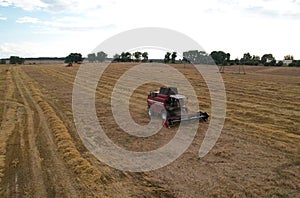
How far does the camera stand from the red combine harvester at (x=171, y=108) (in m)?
15.0

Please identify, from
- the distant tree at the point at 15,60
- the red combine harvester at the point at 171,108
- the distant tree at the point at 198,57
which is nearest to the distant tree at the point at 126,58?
the distant tree at the point at 198,57

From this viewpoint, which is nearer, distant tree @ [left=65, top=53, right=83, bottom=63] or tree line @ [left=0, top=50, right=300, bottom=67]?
tree line @ [left=0, top=50, right=300, bottom=67]

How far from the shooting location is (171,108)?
50.9 feet

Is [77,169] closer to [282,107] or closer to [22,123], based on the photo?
[22,123]

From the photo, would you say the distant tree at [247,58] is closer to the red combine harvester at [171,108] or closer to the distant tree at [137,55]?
the distant tree at [137,55]

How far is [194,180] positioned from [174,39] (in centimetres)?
1226

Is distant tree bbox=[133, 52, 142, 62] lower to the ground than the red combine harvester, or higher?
higher

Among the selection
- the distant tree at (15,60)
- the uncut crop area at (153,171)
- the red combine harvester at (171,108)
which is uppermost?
the distant tree at (15,60)

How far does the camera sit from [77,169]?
983 centimetres

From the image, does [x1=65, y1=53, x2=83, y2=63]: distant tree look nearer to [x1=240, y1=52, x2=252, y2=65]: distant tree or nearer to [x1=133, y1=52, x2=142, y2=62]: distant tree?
[x1=133, y1=52, x2=142, y2=62]: distant tree

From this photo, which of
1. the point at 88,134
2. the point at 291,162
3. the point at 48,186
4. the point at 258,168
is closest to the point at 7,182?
the point at 48,186

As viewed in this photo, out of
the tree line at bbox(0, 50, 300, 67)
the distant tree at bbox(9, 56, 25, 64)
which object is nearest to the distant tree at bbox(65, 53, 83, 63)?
the tree line at bbox(0, 50, 300, 67)

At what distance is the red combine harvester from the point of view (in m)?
15.0

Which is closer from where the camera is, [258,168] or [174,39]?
[258,168]
